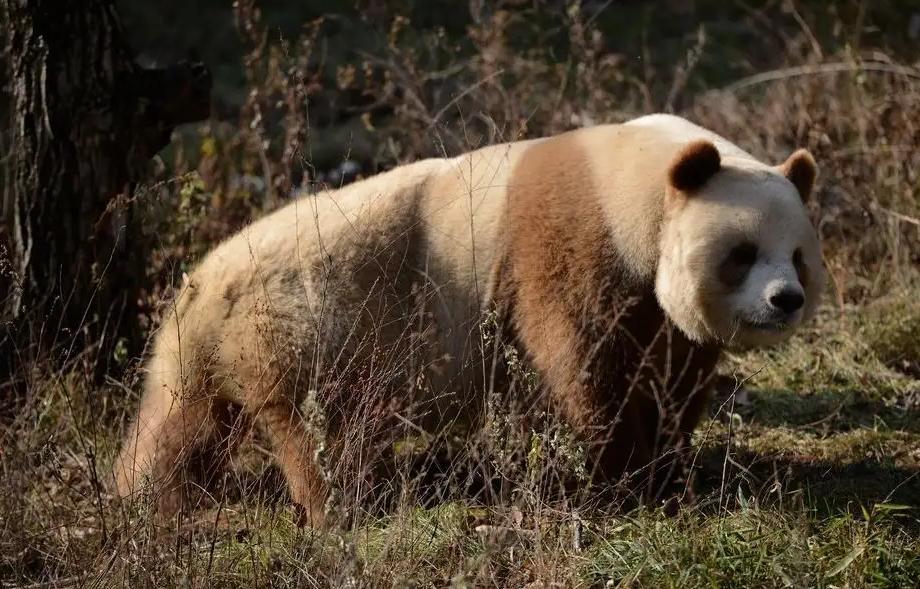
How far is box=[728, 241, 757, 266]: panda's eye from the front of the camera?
13.4 ft

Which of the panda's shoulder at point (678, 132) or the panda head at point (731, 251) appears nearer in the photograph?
the panda head at point (731, 251)

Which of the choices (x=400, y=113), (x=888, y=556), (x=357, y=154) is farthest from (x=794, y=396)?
(x=357, y=154)

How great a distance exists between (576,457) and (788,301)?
1.03 metres

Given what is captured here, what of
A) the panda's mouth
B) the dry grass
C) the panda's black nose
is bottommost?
the dry grass

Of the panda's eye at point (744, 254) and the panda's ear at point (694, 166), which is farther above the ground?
the panda's ear at point (694, 166)

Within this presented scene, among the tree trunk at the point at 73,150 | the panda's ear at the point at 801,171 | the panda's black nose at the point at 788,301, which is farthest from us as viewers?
the tree trunk at the point at 73,150

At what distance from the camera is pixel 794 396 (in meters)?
5.61

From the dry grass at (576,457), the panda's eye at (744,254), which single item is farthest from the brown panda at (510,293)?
the dry grass at (576,457)

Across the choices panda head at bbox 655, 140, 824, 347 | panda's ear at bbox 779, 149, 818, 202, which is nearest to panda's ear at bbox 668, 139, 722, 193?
panda head at bbox 655, 140, 824, 347

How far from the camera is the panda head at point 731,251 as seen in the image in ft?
13.3

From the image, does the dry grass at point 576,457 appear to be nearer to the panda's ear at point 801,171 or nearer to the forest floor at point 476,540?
the forest floor at point 476,540

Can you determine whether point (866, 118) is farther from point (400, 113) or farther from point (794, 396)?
point (400, 113)

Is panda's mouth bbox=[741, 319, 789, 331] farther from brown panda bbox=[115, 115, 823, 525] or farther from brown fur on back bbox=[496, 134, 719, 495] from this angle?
brown fur on back bbox=[496, 134, 719, 495]

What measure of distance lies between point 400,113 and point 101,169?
95.9 inches
